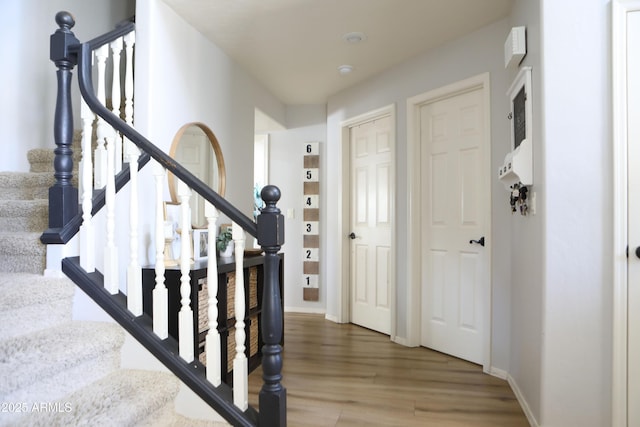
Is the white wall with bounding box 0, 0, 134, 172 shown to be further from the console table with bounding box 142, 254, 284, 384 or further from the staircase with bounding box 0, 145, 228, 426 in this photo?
the console table with bounding box 142, 254, 284, 384

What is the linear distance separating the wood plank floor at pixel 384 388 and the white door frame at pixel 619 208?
546mm

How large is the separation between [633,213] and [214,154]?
106 inches

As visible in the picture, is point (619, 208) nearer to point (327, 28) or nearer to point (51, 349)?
point (327, 28)

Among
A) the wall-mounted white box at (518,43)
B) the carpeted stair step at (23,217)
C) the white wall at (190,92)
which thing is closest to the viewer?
the carpeted stair step at (23,217)

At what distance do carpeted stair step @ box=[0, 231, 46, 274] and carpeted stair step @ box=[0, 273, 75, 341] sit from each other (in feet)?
0.13

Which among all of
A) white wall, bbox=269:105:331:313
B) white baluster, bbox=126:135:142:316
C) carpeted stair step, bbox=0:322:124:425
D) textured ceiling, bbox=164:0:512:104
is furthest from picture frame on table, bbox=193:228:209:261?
white wall, bbox=269:105:331:313

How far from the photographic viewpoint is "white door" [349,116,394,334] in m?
4.12

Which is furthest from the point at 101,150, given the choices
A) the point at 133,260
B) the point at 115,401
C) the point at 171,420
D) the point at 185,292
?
the point at 171,420

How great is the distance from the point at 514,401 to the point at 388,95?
Result: 264 cm

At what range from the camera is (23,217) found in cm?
223

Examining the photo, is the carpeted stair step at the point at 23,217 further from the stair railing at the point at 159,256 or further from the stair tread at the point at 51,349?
the stair tread at the point at 51,349

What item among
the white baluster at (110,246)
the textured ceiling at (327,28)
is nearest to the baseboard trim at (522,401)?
the white baluster at (110,246)

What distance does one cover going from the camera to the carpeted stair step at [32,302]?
1667mm

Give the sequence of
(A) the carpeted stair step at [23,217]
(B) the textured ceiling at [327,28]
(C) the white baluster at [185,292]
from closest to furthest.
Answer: (C) the white baluster at [185,292], (A) the carpeted stair step at [23,217], (B) the textured ceiling at [327,28]
